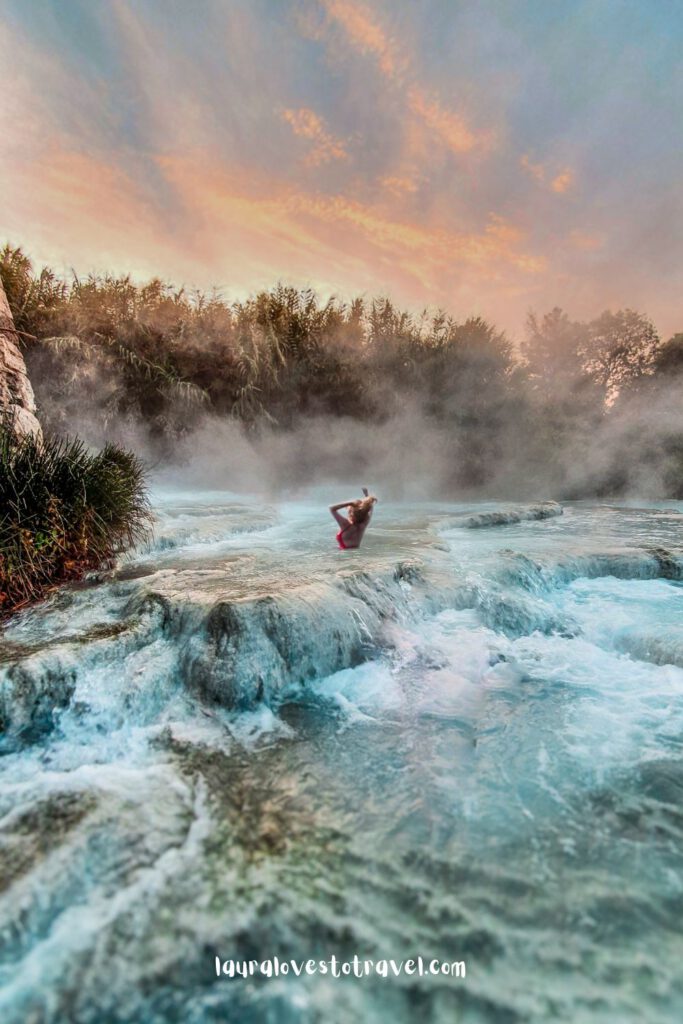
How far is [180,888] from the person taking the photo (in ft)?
5.04

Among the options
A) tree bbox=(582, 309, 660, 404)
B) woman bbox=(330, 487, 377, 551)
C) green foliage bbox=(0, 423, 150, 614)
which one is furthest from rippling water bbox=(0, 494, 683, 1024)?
tree bbox=(582, 309, 660, 404)

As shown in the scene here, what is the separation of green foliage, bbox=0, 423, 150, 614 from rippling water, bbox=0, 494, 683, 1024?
0.38 meters

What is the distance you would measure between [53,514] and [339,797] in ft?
11.3

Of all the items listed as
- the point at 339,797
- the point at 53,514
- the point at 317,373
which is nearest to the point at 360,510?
the point at 53,514

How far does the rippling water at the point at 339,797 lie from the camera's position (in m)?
1.29

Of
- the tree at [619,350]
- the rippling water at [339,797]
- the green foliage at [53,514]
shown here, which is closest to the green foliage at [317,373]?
the tree at [619,350]

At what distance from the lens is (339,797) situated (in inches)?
78.3

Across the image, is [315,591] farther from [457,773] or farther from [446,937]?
[446,937]

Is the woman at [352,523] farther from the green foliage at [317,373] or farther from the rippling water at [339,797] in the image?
the green foliage at [317,373]

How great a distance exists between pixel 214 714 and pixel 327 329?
1465cm

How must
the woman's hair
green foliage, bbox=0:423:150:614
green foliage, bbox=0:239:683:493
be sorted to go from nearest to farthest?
green foliage, bbox=0:423:150:614
the woman's hair
green foliage, bbox=0:239:683:493

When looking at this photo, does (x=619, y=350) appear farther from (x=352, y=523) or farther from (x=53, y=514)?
(x=53, y=514)

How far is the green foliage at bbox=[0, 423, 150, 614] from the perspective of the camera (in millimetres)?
3594

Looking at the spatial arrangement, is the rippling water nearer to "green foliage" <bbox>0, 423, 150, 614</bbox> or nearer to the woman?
"green foliage" <bbox>0, 423, 150, 614</bbox>
